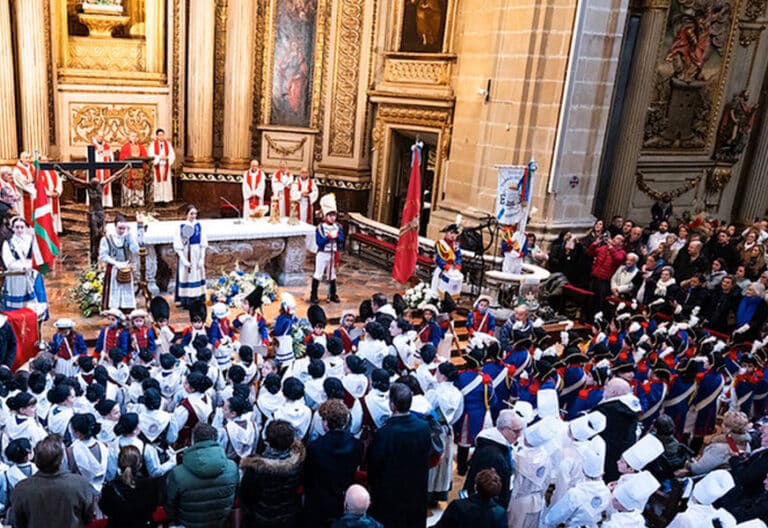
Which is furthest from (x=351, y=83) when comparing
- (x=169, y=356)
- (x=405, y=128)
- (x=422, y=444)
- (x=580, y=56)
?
(x=422, y=444)

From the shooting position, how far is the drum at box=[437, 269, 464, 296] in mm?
11195

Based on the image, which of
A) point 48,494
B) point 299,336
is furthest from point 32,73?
point 48,494

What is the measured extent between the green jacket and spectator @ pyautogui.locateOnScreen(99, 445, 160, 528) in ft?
0.68

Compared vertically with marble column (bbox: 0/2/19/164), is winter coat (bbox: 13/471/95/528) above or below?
below

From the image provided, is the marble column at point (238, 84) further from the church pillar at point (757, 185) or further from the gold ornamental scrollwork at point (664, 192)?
the church pillar at point (757, 185)

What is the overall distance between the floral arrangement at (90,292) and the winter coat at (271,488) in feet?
19.7

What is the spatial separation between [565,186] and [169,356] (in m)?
9.39

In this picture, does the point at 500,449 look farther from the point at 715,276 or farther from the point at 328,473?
the point at 715,276

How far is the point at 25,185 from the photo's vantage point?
40.3ft

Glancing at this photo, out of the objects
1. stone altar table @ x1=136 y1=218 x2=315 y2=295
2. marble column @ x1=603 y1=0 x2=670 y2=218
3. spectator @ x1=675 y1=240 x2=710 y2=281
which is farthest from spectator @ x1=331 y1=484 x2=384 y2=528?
marble column @ x1=603 y1=0 x2=670 y2=218

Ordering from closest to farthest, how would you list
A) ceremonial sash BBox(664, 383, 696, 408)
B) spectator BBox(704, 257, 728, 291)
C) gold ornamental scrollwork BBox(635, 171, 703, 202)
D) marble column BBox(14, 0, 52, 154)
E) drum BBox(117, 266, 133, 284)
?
ceremonial sash BBox(664, 383, 696, 408)
drum BBox(117, 266, 133, 284)
spectator BBox(704, 257, 728, 291)
marble column BBox(14, 0, 52, 154)
gold ornamental scrollwork BBox(635, 171, 703, 202)

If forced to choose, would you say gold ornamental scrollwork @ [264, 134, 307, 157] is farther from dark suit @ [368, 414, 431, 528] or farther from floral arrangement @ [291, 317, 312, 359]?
dark suit @ [368, 414, 431, 528]

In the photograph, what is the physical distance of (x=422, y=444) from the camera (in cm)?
536

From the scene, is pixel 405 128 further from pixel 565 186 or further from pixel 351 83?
pixel 565 186
